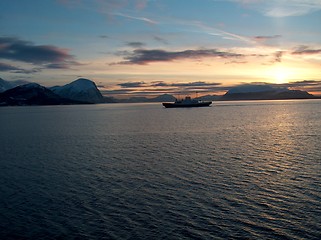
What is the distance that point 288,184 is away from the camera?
25531mm

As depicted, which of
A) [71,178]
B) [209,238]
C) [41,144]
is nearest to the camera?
[209,238]

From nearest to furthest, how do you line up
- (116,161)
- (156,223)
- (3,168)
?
(156,223), (3,168), (116,161)

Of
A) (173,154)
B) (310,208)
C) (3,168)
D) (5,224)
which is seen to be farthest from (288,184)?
(3,168)

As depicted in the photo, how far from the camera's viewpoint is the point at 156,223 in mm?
18703

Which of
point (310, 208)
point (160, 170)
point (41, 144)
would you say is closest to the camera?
point (310, 208)

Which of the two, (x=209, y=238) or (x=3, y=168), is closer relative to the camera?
(x=209, y=238)

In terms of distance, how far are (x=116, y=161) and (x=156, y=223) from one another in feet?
63.2

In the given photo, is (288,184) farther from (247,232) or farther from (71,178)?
(71,178)

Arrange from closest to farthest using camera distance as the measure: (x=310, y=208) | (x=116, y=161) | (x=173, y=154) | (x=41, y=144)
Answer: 1. (x=310, y=208)
2. (x=116, y=161)
3. (x=173, y=154)
4. (x=41, y=144)

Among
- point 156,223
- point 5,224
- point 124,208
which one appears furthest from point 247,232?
point 5,224

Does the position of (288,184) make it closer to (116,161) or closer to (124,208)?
(124,208)

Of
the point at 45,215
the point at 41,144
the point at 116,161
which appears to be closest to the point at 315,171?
the point at 116,161

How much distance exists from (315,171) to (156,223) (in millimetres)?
18225

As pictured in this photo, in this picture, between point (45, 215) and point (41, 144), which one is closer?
point (45, 215)
